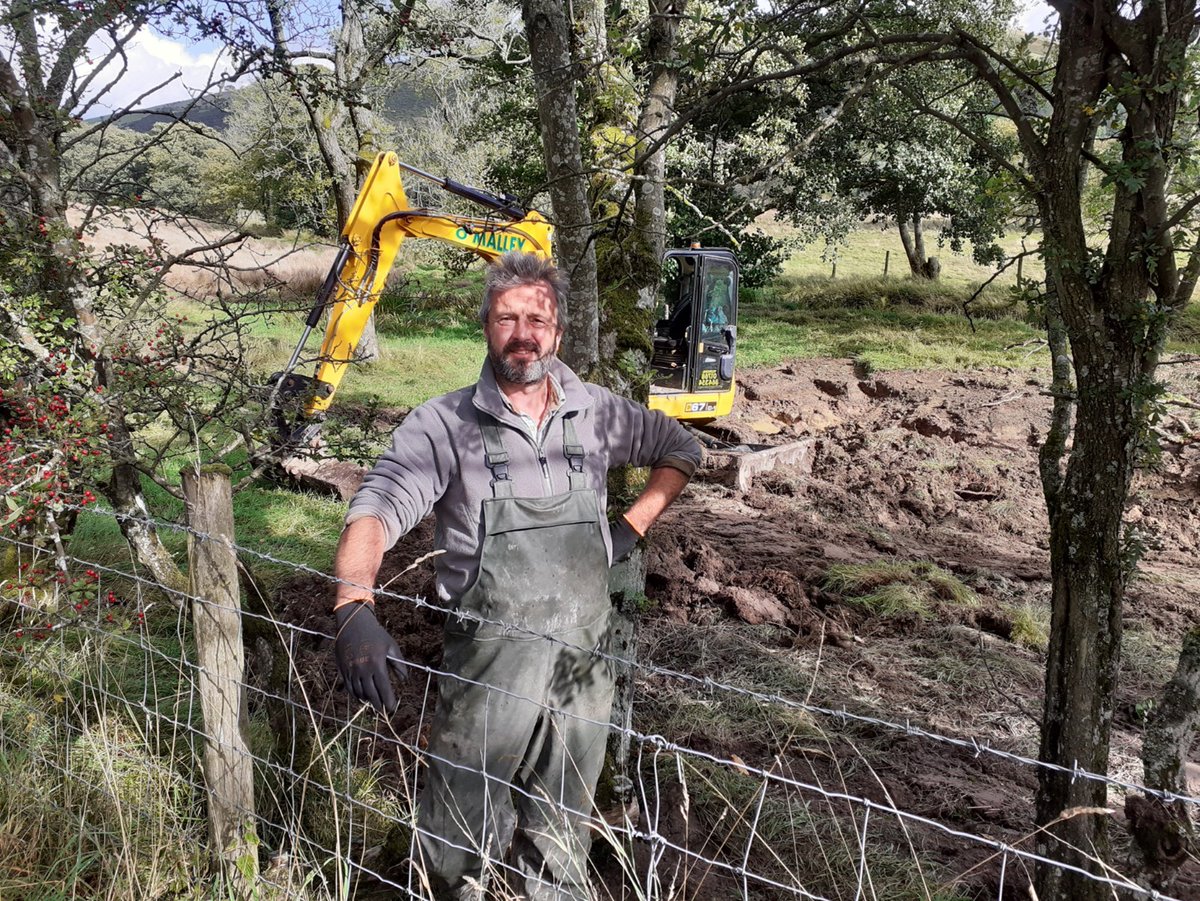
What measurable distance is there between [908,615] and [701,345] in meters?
4.96

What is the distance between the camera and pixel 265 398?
421cm

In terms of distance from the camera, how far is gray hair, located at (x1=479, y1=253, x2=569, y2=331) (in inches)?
117

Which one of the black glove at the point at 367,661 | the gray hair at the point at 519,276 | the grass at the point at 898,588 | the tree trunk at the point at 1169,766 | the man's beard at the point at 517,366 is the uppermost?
the gray hair at the point at 519,276

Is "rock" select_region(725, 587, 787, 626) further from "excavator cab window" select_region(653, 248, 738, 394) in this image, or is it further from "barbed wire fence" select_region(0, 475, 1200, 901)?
"excavator cab window" select_region(653, 248, 738, 394)

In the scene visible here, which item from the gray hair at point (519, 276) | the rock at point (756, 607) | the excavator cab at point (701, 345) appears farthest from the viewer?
the excavator cab at point (701, 345)

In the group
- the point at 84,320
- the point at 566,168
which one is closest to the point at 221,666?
the point at 566,168

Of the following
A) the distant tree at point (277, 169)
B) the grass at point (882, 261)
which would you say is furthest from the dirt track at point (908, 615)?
the grass at point (882, 261)

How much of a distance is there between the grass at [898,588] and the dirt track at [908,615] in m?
0.08

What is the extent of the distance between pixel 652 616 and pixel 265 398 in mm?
2999

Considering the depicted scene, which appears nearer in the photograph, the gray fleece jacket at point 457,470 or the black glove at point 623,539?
the gray fleece jacket at point 457,470

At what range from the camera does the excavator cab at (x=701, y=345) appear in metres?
10.2

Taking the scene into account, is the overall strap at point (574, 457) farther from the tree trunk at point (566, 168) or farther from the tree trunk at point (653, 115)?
the tree trunk at point (653, 115)

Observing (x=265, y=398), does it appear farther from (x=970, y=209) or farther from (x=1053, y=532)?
(x=970, y=209)

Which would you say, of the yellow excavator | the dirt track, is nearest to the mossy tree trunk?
the dirt track
